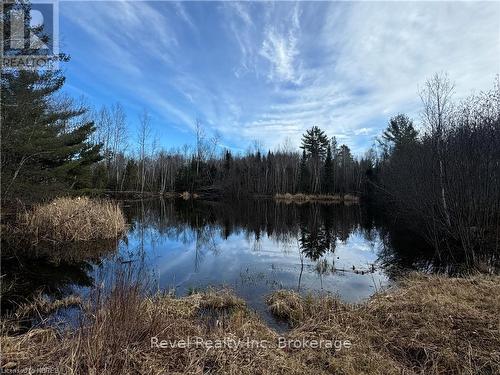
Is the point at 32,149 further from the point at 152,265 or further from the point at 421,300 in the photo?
the point at 421,300

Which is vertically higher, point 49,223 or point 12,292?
point 49,223

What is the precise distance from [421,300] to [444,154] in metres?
8.65

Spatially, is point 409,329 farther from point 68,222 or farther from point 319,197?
point 319,197

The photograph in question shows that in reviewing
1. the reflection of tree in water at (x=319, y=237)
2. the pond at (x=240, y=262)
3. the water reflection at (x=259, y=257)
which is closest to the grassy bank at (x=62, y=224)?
the pond at (x=240, y=262)

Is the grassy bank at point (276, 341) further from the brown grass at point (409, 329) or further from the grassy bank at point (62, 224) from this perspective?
the grassy bank at point (62, 224)

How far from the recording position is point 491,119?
12.4 meters

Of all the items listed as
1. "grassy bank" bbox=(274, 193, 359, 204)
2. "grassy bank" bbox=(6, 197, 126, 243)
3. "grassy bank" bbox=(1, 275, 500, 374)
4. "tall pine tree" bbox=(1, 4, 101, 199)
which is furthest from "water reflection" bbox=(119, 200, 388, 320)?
"grassy bank" bbox=(274, 193, 359, 204)

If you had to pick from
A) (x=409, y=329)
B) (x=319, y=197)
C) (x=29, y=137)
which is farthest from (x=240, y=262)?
(x=319, y=197)

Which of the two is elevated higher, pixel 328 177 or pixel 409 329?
pixel 328 177

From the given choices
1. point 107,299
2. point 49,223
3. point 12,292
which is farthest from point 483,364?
point 49,223

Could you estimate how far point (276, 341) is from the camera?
→ 492 cm

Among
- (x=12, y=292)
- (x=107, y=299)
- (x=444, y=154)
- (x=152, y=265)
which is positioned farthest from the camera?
(x=444, y=154)

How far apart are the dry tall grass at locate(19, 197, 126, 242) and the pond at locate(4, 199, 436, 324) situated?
0.98 m

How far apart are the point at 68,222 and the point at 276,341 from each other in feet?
40.4
